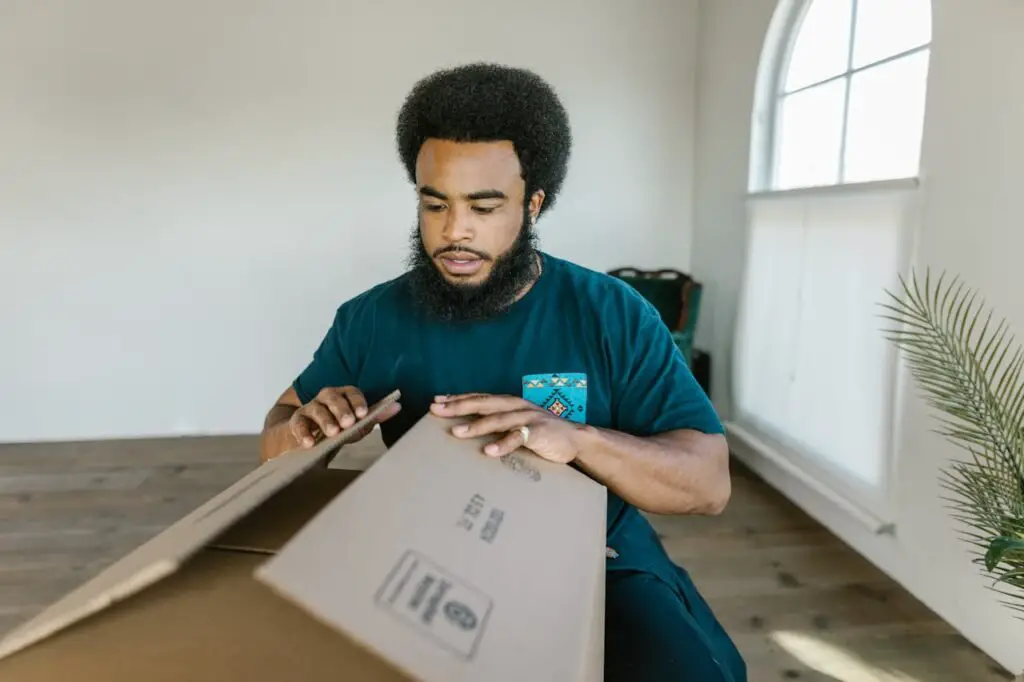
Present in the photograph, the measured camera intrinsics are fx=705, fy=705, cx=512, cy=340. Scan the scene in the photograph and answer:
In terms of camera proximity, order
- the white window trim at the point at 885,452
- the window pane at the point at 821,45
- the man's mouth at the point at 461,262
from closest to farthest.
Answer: the man's mouth at the point at 461,262 → the white window trim at the point at 885,452 → the window pane at the point at 821,45

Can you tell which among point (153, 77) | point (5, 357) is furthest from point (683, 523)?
point (5, 357)

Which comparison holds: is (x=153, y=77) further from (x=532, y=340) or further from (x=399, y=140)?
(x=532, y=340)

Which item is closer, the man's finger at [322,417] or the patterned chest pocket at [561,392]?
the man's finger at [322,417]

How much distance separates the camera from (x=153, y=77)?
3305 mm

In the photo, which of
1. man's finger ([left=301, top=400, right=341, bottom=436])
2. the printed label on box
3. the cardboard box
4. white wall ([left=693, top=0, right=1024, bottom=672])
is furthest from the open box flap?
white wall ([left=693, top=0, right=1024, bottom=672])

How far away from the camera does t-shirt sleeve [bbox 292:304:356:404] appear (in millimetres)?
1254

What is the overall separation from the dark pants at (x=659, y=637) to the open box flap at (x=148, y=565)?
1.66 feet

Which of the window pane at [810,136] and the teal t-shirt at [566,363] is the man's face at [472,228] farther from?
the window pane at [810,136]

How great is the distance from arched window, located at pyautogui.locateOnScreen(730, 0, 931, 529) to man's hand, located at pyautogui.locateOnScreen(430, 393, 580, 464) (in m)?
1.54

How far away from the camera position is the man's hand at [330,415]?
0.92 metres

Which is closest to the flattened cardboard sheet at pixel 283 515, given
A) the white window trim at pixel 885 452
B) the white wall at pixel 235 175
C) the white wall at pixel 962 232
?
the white wall at pixel 962 232

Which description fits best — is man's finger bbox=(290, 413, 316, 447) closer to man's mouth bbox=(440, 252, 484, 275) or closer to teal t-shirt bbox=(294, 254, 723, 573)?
teal t-shirt bbox=(294, 254, 723, 573)

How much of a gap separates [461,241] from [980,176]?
1380mm

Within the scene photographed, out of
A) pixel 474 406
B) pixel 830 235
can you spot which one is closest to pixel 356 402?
pixel 474 406
